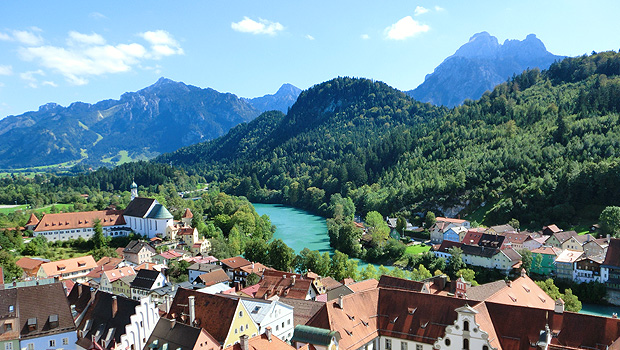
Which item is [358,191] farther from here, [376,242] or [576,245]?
[576,245]

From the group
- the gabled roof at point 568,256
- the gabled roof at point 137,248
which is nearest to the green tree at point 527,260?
the gabled roof at point 568,256

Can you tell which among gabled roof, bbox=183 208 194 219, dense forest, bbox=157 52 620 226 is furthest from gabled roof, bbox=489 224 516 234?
gabled roof, bbox=183 208 194 219

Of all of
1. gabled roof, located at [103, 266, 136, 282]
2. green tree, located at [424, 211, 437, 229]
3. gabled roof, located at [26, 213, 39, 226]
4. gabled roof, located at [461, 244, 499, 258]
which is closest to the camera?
gabled roof, located at [103, 266, 136, 282]

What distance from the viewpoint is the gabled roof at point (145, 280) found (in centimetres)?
4572

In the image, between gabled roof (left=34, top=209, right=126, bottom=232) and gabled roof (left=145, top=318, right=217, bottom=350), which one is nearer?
gabled roof (left=145, top=318, right=217, bottom=350)

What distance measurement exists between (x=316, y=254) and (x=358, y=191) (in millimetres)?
70178

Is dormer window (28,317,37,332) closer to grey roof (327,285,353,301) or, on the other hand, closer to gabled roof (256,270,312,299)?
gabled roof (256,270,312,299)

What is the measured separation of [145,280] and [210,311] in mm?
21928

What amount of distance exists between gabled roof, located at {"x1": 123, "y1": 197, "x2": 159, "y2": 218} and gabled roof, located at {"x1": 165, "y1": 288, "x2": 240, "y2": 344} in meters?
53.6

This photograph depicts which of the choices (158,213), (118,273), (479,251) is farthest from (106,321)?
(158,213)

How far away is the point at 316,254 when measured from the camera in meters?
55.3

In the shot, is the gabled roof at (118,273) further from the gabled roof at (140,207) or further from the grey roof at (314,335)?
the grey roof at (314,335)

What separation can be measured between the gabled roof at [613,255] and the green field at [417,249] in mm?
25847

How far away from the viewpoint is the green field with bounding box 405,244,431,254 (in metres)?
73.2
